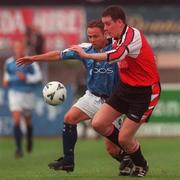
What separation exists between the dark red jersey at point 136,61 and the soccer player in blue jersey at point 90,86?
496 mm

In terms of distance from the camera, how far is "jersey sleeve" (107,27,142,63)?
34.1 ft

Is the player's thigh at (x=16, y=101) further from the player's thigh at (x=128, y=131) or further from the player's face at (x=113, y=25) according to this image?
the player's face at (x=113, y=25)

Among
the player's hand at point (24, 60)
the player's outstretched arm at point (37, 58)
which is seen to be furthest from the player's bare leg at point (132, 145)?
the player's hand at point (24, 60)

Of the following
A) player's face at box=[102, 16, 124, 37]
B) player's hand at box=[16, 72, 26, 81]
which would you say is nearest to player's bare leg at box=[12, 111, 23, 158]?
player's hand at box=[16, 72, 26, 81]

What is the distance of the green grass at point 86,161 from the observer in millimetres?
11516

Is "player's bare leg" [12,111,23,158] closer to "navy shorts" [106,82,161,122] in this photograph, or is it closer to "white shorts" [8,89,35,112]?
"white shorts" [8,89,35,112]

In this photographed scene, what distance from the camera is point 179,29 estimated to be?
28766 mm

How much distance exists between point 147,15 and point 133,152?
18.1m

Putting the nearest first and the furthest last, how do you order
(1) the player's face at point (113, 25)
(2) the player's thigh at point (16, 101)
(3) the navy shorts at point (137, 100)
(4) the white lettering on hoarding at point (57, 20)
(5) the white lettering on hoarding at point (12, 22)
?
(1) the player's face at point (113, 25), (3) the navy shorts at point (137, 100), (2) the player's thigh at point (16, 101), (4) the white lettering on hoarding at point (57, 20), (5) the white lettering on hoarding at point (12, 22)

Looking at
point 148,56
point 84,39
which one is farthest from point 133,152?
point 84,39

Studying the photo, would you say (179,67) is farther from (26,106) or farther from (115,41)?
(115,41)

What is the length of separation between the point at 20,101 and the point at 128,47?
833cm

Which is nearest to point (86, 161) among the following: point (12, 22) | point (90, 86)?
point (90, 86)

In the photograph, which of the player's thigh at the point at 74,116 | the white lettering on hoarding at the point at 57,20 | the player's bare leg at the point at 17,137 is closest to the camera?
the player's thigh at the point at 74,116
